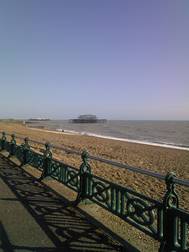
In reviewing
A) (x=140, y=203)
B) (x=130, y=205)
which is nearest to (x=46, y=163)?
(x=130, y=205)

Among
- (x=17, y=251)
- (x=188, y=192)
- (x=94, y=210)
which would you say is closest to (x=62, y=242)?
(x=17, y=251)

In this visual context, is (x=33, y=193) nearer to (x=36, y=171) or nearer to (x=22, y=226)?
(x=22, y=226)

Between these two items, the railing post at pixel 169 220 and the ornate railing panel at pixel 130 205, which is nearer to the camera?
the railing post at pixel 169 220

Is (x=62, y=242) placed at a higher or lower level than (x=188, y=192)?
higher

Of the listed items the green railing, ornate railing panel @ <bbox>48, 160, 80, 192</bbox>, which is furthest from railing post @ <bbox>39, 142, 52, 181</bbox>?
the green railing

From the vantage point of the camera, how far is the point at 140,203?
4832mm

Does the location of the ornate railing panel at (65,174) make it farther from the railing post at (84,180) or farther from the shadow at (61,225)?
the shadow at (61,225)

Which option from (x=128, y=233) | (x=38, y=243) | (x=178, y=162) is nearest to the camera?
(x=38, y=243)

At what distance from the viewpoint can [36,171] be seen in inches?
432

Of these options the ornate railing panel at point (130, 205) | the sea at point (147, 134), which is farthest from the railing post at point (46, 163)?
the sea at point (147, 134)

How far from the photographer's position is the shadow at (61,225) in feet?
15.4

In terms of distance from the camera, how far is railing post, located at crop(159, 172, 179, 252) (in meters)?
4.16

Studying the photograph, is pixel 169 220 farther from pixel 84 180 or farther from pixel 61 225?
pixel 84 180

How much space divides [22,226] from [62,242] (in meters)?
0.95
